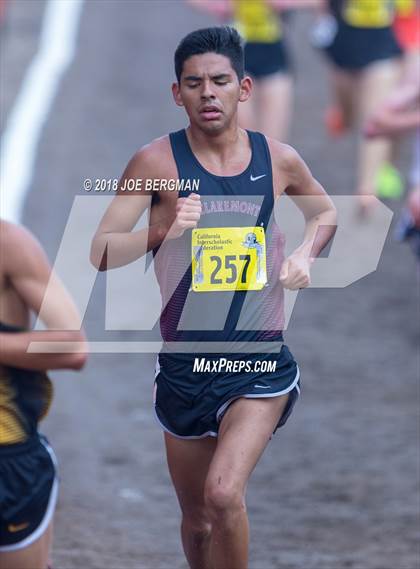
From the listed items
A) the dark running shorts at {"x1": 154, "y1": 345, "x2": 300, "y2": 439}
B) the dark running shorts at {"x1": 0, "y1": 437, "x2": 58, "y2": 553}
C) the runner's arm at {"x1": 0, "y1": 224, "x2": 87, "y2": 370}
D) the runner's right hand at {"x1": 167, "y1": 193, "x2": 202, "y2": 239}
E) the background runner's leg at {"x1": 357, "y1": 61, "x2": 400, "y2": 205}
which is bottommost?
the background runner's leg at {"x1": 357, "y1": 61, "x2": 400, "y2": 205}

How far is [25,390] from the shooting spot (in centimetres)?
498

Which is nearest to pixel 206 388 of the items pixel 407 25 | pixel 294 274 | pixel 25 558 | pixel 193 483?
pixel 193 483

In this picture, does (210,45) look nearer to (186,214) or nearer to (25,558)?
(186,214)

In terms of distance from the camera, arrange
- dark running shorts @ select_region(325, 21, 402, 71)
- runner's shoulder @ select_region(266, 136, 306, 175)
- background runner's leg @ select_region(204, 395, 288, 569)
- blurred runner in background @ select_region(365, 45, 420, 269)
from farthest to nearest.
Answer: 1. dark running shorts @ select_region(325, 21, 402, 71)
2. blurred runner in background @ select_region(365, 45, 420, 269)
3. runner's shoulder @ select_region(266, 136, 306, 175)
4. background runner's leg @ select_region(204, 395, 288, 569)

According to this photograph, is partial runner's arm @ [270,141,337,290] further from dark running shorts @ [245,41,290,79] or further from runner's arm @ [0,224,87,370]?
dark running shorts @ [245,41,290,79]

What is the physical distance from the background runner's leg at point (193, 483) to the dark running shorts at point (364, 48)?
6.82 meters

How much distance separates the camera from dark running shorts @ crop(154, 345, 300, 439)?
5078 mm

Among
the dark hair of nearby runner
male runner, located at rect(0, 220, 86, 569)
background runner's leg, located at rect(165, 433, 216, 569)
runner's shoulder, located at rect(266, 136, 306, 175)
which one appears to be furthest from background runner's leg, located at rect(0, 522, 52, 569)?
the dark hair of nearby runner

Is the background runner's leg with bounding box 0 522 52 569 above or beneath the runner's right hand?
beneath

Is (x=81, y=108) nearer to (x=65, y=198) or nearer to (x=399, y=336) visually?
(x=65, y=198)

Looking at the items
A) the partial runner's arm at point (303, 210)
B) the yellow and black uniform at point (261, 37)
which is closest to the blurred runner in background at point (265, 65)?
the yellow and black uniform at point (261, 37)

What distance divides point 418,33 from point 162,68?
18.1 ft

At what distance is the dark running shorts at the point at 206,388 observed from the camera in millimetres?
5078
